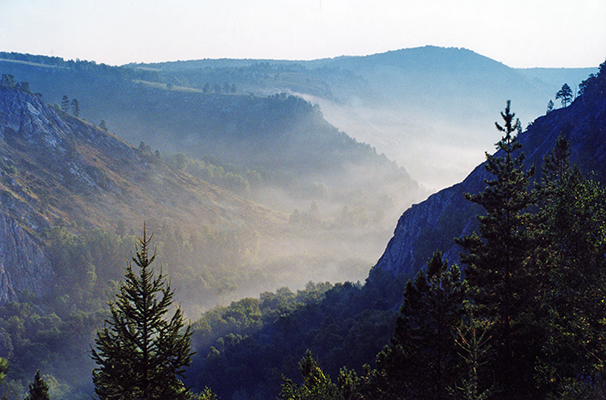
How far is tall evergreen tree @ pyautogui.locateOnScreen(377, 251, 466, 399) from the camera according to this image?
1113 inches

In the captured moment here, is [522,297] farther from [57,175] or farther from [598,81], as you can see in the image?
[57,175]

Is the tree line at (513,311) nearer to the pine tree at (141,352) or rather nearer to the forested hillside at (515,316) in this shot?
the forested hillside at (515,316)

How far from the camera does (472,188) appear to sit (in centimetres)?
8512

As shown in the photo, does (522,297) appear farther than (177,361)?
Yes

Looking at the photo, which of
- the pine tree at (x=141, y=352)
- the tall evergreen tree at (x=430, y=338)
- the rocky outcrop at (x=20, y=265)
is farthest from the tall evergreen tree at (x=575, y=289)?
the rocky outcrop at (x=20, y=265)

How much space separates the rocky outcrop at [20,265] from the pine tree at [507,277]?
6242 inches

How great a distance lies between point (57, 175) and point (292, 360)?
163 meters

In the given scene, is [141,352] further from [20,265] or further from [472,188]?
[20,265]

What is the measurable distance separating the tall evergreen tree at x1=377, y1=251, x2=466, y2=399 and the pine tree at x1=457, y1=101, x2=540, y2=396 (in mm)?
3023

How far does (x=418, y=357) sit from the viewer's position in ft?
95.3

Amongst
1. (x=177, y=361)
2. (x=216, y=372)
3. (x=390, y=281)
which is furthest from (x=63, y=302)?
(x=177, y=361)

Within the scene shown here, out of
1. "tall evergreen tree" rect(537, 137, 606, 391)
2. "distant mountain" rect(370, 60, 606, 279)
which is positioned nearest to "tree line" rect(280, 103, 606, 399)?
"tall evergreen tree" rect(537, 137, 606, 391)

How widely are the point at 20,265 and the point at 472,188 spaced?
493ft

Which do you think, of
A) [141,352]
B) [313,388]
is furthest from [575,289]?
[141,352]
